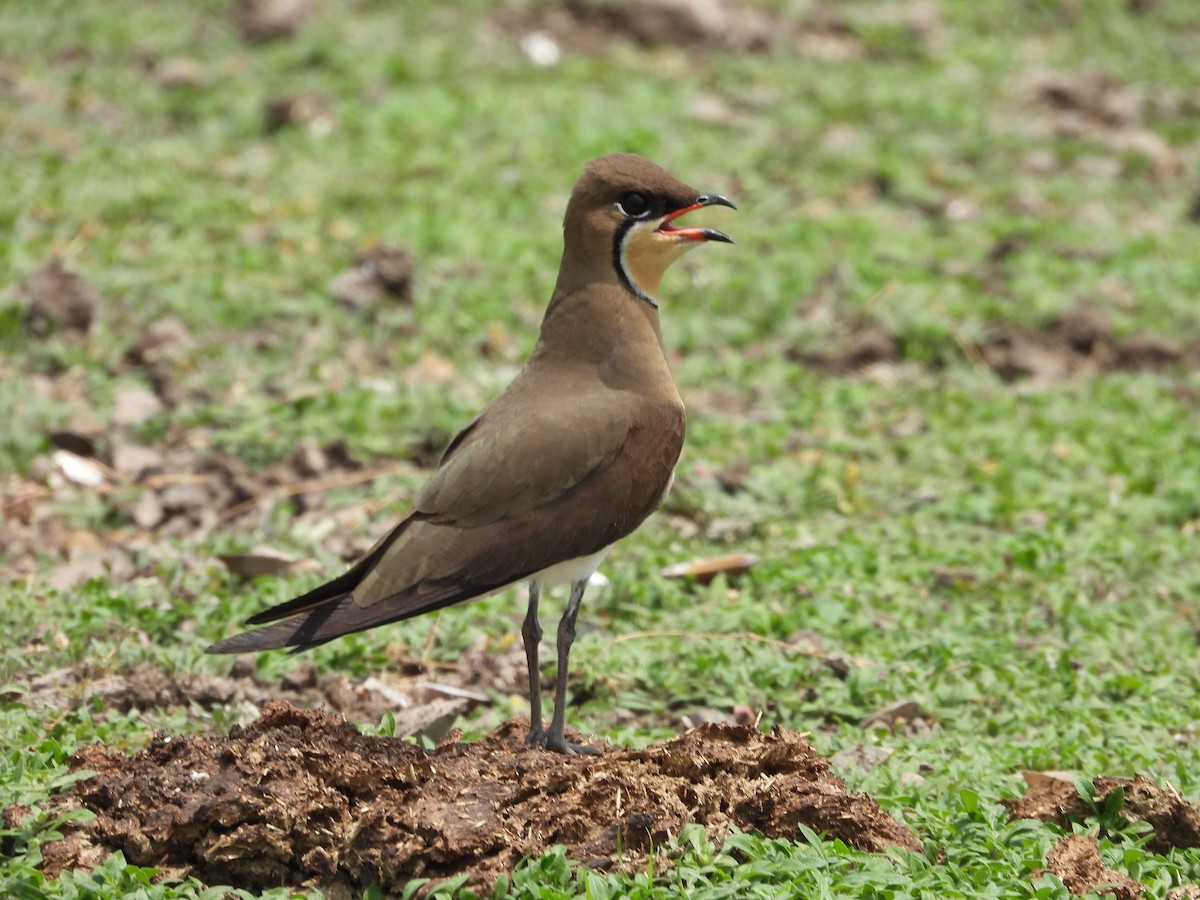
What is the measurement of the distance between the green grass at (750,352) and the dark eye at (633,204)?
1.54m

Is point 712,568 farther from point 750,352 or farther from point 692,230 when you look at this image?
point 750,352

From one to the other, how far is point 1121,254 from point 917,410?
2327 millimetres

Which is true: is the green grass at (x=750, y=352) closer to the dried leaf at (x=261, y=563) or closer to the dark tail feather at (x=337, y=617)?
the dried leaf at (x=261, y=563)

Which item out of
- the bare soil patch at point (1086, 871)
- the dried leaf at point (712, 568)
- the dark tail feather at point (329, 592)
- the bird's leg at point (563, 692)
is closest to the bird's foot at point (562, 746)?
the bird's leg at point (563, 692)

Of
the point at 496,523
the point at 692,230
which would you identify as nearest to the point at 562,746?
the point at 496,523

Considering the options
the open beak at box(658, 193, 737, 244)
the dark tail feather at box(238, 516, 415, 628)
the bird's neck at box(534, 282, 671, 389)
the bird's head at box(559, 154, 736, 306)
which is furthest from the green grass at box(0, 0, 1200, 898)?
the open beak at box(658, 193, 737, 244)

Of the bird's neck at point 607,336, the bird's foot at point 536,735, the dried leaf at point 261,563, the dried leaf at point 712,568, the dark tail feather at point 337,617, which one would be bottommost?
the dried leaf at point 712,568

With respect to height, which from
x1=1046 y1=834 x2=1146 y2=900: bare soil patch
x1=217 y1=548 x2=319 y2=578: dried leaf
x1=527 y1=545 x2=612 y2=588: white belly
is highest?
x1=527 y1=545 x2=612 y2=588: white belly

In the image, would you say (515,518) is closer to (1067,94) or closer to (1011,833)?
(1011,833)

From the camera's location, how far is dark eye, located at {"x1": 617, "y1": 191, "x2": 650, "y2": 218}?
16.7ft

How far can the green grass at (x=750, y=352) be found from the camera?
17.5 feet

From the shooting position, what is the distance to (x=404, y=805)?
3979 millimetres

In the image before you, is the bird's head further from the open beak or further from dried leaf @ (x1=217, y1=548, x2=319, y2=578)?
dried leaf @ (x1=217, y1=548, x2=319, y2=578)

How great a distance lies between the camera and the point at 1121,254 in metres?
9.57
